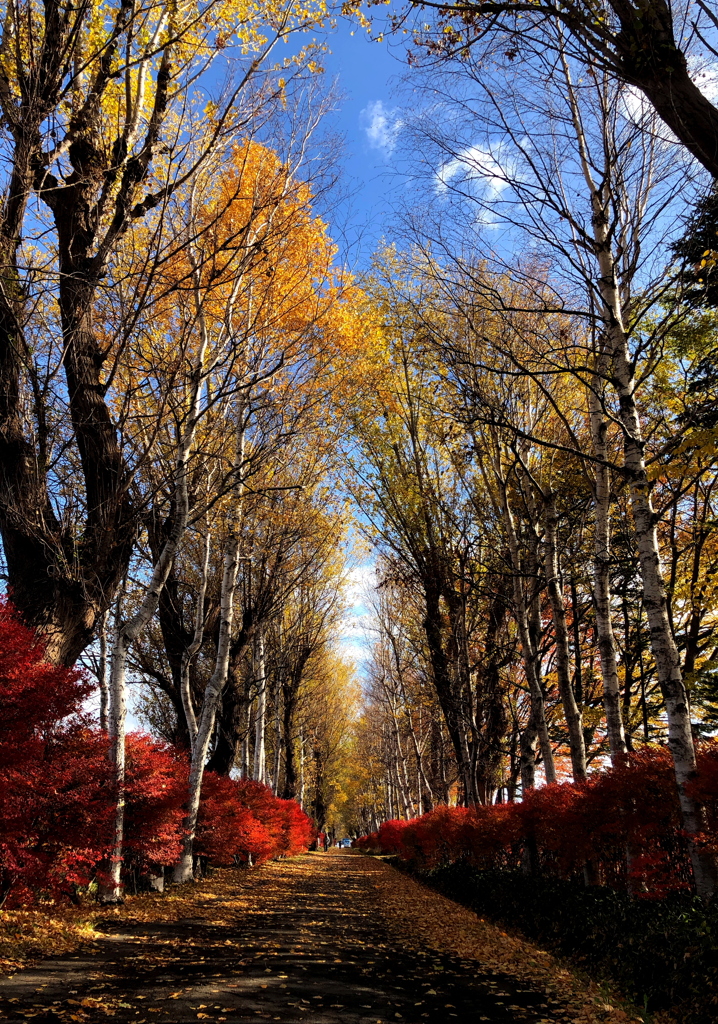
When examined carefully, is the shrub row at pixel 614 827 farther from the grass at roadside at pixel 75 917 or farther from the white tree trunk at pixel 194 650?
the white tree trunk at pixel 194 650

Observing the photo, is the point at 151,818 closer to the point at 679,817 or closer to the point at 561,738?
the point at 679,817

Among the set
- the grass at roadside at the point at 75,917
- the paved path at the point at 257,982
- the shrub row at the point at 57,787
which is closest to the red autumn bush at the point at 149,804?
the shrub row at the point at 57,787

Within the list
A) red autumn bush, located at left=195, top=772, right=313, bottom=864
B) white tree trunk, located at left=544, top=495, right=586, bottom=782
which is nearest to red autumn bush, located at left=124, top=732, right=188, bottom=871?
red autumn bush, located at left=195, top=772, right=313, bottom=864

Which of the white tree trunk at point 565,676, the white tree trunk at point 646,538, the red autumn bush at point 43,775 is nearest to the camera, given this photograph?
the white tree trunk at point 646,538

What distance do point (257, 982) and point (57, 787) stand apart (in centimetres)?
277

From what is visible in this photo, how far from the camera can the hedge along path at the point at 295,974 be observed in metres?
3.99

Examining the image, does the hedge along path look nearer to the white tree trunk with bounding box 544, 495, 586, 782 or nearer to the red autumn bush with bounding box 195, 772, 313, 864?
the white tree trunk with bounding box 544, 495, 586, 782

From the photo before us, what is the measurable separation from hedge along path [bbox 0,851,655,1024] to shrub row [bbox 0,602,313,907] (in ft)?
2.48

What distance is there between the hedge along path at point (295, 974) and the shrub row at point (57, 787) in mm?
757

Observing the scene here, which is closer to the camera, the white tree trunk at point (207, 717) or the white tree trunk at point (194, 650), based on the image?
the white tree trunk at point (207, 717)

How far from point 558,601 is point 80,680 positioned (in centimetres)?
689

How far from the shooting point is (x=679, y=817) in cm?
545

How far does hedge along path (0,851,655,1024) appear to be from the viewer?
13.1ft

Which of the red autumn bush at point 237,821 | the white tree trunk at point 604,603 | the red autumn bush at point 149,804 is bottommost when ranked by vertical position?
the red autumn bush at point 237,821
